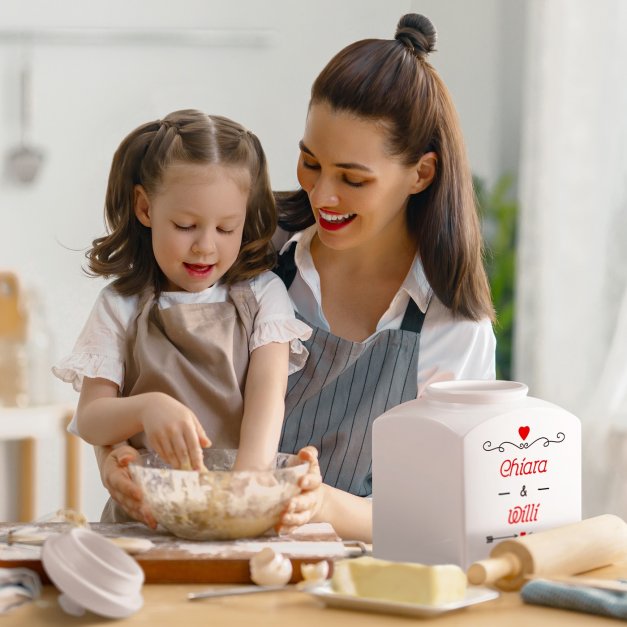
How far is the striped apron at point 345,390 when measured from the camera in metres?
1.69

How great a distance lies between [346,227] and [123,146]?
1.12ft

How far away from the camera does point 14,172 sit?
367 centimetres

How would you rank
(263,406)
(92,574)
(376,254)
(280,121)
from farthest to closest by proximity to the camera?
1. (280,121)
2. (376,254)
3. (263,406)
4. (92,574)

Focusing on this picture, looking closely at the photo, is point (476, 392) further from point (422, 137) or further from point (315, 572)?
point (422, 137)

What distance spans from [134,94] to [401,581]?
117 inches

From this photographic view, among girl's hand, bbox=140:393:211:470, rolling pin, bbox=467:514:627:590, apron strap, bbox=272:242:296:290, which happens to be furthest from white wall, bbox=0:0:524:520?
rolling pin, bbox=467:514:627:590

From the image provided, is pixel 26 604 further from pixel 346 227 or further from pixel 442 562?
pixel 346 227

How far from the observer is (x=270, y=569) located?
1.05 metres

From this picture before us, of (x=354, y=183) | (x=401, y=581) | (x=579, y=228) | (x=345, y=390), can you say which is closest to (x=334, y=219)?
(x=354, y=183)

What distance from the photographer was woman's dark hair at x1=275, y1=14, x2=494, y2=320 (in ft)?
5.23

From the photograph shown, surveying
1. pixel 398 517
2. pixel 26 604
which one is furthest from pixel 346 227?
pixel 26 604

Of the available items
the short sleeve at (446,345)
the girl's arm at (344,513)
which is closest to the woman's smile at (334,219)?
the short sleeve at (446,345)

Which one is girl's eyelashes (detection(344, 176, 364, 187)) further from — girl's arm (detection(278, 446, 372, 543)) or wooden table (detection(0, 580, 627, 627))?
wooden table (detection(0, 580, 627, 627))

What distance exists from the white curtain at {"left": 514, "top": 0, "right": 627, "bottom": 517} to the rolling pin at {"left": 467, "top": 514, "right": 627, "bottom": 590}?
2025 mm
